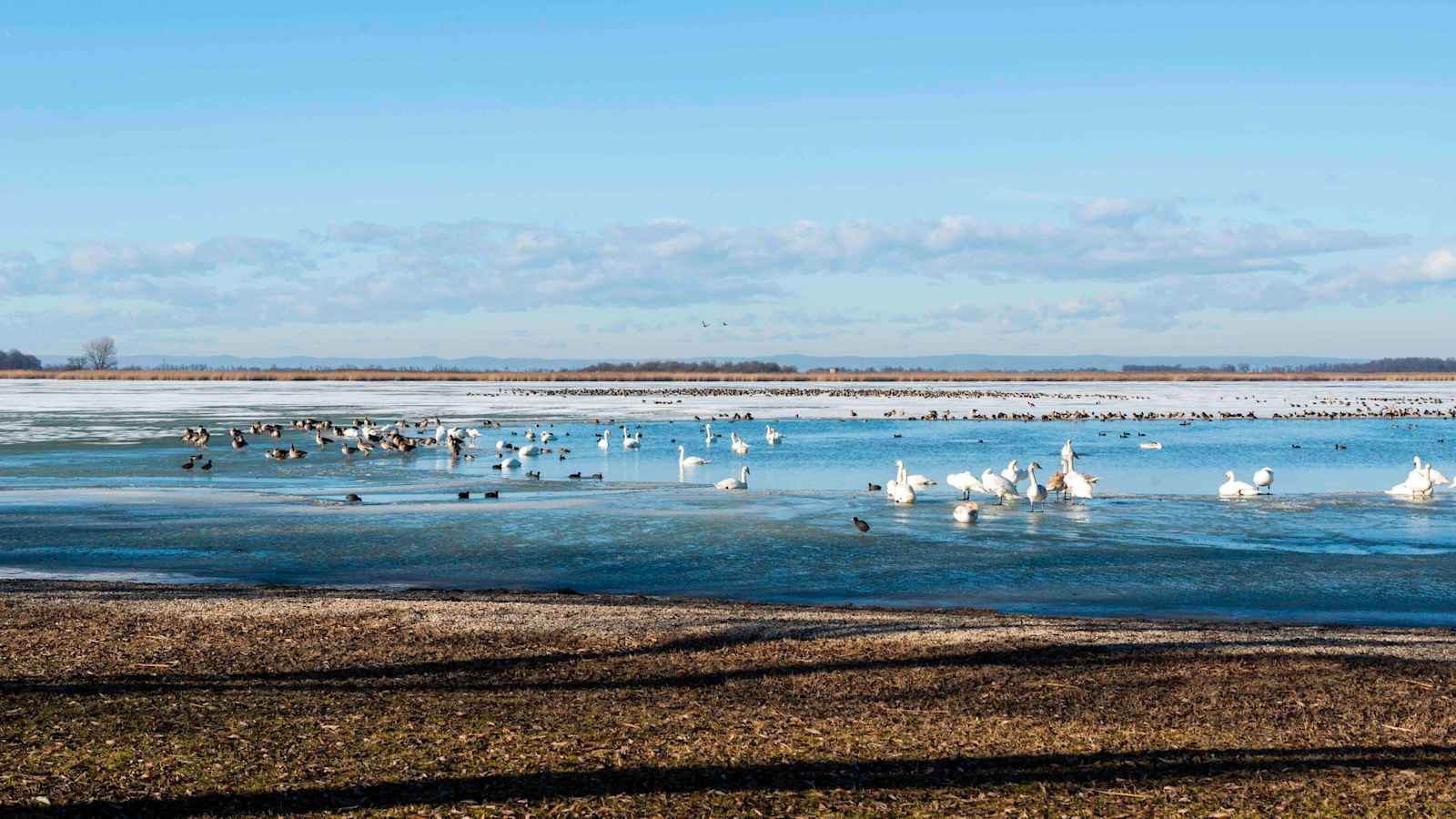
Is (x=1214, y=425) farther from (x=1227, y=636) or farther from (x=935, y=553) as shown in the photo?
(x=1227, y=636)

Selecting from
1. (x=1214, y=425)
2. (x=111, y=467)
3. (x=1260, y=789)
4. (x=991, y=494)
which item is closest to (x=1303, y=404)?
(x=1214, y=425)

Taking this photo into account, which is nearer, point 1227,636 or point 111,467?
point 1227,636

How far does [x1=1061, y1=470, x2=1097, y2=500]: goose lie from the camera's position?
2466 centimetres

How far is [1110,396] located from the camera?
90.0 m

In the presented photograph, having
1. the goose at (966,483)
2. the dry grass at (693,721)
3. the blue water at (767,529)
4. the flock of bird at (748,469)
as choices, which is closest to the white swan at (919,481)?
the flock of bird at (748,469)

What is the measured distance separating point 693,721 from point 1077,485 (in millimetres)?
18052

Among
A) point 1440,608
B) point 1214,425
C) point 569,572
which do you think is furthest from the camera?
point 1214,425

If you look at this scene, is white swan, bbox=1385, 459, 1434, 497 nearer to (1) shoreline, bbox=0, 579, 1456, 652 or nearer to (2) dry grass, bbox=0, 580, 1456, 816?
(1) shoreline, bbox=0, 579, 1456, 652

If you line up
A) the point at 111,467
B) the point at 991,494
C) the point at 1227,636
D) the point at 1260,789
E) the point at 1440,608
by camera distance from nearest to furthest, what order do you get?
1. the point at 1260,789
2. the point at 1227,636
3. the point at 1440,608
4. the point at 991,494
5. the point at 111,467

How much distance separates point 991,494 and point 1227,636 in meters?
14.3

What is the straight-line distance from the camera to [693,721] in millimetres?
7941

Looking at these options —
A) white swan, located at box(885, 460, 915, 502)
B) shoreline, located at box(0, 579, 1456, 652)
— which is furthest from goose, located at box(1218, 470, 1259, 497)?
shoreline, located at box(0, 579, 1456, 652)

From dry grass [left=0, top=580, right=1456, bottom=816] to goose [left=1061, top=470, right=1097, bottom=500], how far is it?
43.5 feet

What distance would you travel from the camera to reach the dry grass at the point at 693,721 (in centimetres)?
652
